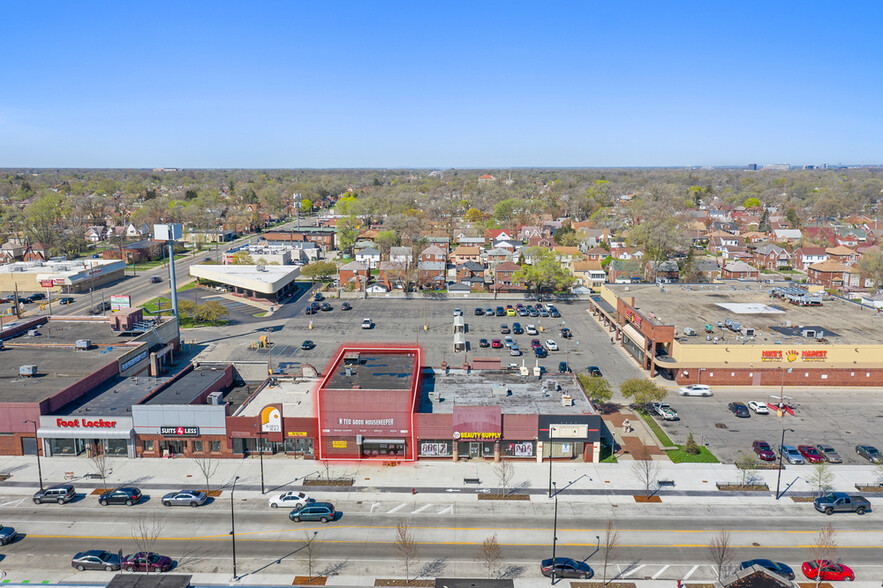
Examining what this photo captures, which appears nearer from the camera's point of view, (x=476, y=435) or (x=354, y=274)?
(x=476, y=435)

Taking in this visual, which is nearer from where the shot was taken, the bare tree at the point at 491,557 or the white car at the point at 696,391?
the bare tree at the point at 491,557

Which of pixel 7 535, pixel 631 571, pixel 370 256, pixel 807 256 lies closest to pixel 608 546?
pixel 631 571

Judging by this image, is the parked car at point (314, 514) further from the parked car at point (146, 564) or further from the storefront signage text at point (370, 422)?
the storefront signage text at point (370, 422)

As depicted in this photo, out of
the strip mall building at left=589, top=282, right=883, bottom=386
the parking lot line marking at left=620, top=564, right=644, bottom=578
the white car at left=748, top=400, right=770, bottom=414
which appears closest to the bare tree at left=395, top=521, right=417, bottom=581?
the parking lot line marking at left=620, top=564, right=644, bottom=578

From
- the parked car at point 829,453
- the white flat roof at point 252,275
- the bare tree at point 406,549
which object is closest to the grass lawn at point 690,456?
the parked car at point 829,453

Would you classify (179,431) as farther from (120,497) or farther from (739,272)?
(739,272)

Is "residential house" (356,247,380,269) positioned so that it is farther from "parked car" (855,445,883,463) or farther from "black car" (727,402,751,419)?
"parked car" (855,445,883,463)
